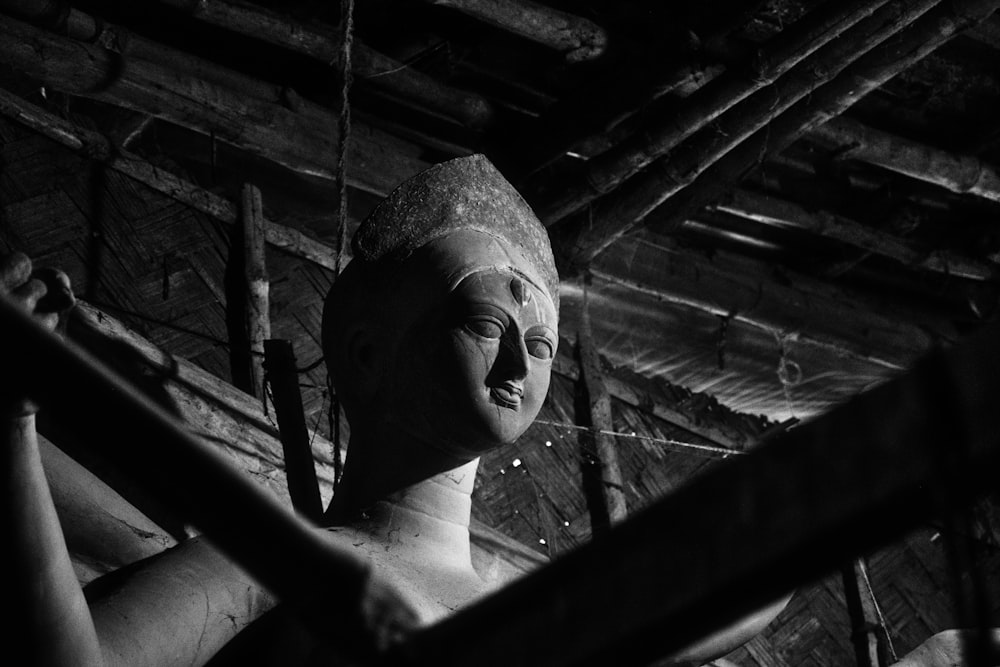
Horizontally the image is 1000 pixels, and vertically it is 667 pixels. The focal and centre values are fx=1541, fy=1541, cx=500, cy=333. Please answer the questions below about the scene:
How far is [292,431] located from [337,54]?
5.30 feet

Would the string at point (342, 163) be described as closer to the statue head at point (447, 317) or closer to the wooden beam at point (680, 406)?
the statue head at point (447, 317)

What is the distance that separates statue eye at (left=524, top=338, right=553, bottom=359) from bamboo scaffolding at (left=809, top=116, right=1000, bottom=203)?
7.23 feet

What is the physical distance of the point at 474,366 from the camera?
203 cm

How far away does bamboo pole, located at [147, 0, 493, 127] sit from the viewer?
11.9 feet

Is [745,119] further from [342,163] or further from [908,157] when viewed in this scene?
[342,163]

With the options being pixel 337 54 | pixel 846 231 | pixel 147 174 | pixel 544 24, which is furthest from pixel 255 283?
pixel 846 231

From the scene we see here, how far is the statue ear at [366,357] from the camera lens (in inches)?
84.7

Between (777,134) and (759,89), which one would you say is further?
(777,134)

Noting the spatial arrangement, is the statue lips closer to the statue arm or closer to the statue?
the statue

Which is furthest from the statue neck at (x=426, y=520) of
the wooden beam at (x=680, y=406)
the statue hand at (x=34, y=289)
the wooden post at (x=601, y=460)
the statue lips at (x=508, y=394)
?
the wooden beam at (x=680, y=406)

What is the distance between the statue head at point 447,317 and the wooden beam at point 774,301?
201 centimetres

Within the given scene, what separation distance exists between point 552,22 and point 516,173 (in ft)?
1.39

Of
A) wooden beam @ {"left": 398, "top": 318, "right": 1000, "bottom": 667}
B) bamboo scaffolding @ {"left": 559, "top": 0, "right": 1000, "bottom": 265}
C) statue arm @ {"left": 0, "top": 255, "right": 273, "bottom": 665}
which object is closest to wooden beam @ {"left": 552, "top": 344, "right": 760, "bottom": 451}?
bamboo scaffolding @ {"left": 559, "top": 0, "right": 1000, "bottom": 265}

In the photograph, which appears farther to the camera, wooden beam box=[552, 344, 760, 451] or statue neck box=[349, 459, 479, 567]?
wooden beam box=[552, 344, 760, 451]
